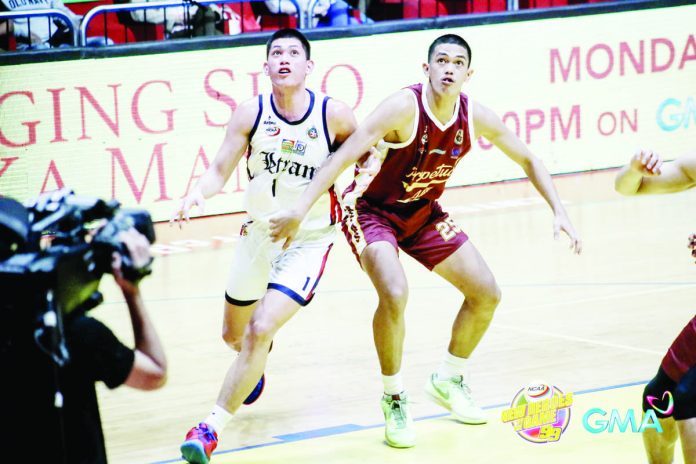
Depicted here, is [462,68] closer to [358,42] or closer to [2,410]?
[2,410]

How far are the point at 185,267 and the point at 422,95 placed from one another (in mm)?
4570

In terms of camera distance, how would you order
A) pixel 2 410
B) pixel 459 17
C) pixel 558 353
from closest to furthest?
pixel 2 410 < pixel 558 353 < pixel 459 17

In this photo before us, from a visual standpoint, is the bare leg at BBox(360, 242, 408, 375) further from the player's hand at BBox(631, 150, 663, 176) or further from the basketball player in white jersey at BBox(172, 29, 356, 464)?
the player's hand at BBox(631, 150, 663, 176)

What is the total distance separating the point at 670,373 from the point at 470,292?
5.56 ft

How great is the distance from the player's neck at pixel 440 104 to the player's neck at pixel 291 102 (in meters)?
0.61

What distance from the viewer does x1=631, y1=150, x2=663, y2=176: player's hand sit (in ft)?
14.5

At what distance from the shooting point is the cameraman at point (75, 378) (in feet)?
10.1

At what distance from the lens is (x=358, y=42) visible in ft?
40.3

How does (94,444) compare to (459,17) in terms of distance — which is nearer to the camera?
(94,444)

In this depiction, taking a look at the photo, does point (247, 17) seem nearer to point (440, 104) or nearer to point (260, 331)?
point (440, 104)

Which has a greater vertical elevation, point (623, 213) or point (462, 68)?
point (462, 68)

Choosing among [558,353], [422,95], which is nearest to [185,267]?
[558,353]

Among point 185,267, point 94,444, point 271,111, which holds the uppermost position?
point 271,111

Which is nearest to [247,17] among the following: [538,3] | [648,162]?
[538,3]
